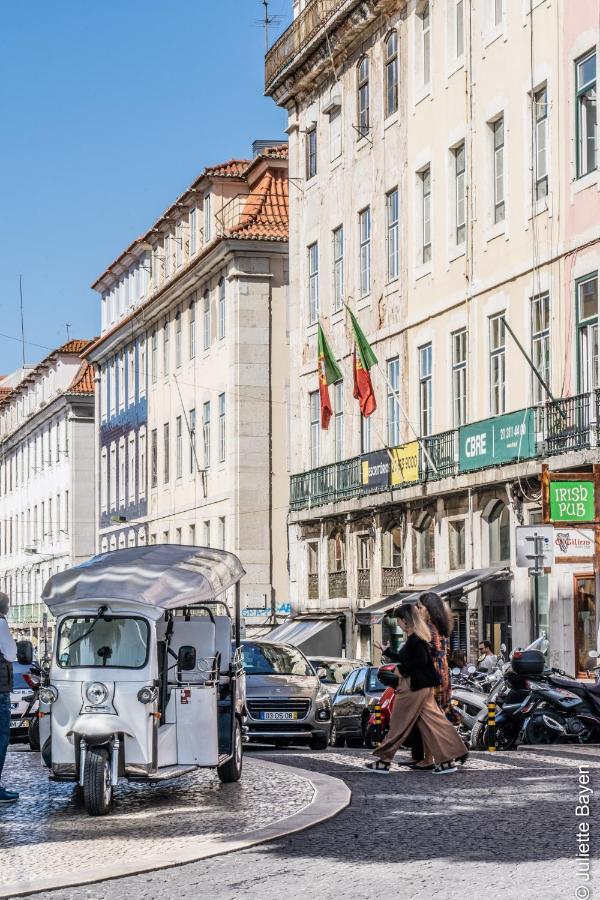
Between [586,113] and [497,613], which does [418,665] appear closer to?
[586,113]

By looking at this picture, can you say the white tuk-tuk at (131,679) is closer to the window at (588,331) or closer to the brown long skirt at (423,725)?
the brown long skirt at (423,725)

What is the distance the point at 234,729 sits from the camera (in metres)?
17.5

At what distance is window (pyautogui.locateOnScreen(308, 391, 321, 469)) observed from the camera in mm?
49094

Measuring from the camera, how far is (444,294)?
39.8 metres

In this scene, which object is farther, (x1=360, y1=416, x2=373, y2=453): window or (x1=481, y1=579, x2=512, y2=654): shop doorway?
(x1=360, y1=416, x2=373, y2=453): window

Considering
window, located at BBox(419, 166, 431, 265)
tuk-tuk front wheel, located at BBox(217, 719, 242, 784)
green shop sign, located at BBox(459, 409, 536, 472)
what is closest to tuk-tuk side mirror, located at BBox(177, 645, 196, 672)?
tuk-tuk front wheel, located at BBox(217, 719, 242, 784)

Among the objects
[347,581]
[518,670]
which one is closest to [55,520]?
[347,581]

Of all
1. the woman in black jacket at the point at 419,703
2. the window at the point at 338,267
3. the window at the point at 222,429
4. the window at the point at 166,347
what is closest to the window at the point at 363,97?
the window at the point at 338,267

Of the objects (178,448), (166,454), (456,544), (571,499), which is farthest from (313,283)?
(571,499)

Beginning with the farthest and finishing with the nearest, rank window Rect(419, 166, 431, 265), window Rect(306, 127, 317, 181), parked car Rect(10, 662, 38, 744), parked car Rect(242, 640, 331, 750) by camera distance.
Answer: window Rect(306, 127, 317, 181) < window Rect(419, 166, 431, 265) < parked car Rect(10, 662, 38, 744) < parked car Rect(242, 640, 331, 750)

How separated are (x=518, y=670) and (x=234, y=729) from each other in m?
6.10

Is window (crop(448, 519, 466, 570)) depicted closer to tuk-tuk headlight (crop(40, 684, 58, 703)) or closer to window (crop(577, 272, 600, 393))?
window (crop(577, 272, 600, 393))

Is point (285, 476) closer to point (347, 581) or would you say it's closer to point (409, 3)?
point (347, 581)

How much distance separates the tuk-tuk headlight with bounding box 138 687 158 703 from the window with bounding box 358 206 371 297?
99.2 feet
